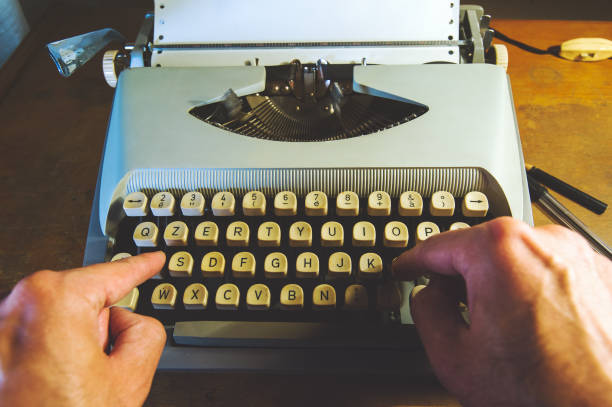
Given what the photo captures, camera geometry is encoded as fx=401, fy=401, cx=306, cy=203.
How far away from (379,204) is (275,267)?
300 mm

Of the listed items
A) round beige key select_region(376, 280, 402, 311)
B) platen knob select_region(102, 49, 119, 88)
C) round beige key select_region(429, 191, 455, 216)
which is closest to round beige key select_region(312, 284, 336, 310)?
round beige key select_region(376, 280, 402, 311)

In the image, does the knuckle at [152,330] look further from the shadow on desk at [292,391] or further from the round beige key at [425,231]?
the round beige key at [425,231]

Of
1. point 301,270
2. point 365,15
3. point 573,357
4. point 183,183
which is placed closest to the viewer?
point 573,357

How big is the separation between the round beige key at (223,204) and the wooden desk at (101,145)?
409 millimetres

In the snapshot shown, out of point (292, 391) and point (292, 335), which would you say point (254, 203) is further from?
point (292, 391)

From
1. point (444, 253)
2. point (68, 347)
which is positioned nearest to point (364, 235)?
point (444, 253)

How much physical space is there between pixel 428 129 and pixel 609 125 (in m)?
0.81

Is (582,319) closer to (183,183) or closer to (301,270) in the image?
(301,270)

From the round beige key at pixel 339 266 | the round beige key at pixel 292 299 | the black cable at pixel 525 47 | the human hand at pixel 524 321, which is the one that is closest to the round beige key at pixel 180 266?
the round beige key at pixel 292 299

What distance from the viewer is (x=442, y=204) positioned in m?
0.99

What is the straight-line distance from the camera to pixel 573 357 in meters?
0.57

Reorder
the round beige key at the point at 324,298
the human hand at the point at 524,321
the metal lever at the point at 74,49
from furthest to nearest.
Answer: the metal lever at the point at 74,49 < the round beige key at the point at 324,298 < the human hand at the point at 524,321

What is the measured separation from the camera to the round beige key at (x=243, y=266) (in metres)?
0.98

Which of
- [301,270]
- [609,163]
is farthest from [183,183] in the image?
[609,163]
